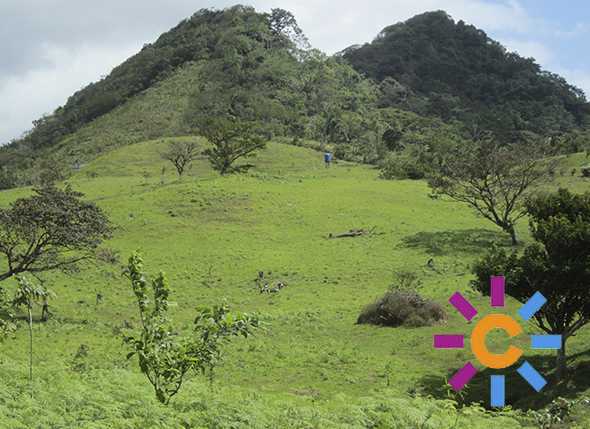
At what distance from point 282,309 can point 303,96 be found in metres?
115

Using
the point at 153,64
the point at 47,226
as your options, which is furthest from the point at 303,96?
the point at 47,226

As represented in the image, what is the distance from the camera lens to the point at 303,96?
472ft

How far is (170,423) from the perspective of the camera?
1070cm

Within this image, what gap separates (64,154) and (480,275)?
11417cm

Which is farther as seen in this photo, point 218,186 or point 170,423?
point 218,186

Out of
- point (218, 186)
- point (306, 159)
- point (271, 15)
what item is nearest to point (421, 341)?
point (218, 186)

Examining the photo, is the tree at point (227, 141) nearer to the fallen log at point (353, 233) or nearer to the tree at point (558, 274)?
the fallen log at point (353, 233)

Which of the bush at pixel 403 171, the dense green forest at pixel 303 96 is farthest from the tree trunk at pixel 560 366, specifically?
the dense green forest at pixel 303 96

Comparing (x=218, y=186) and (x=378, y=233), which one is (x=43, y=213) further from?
(x=218, y=186)

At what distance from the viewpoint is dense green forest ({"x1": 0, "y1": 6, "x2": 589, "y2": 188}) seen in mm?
121250

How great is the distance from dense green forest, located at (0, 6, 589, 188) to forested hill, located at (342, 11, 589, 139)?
331 mm

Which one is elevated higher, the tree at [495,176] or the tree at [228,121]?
the tree at [228,121]

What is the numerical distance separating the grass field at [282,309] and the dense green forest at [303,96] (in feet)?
128

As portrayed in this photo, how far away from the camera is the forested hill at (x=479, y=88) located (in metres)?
158
